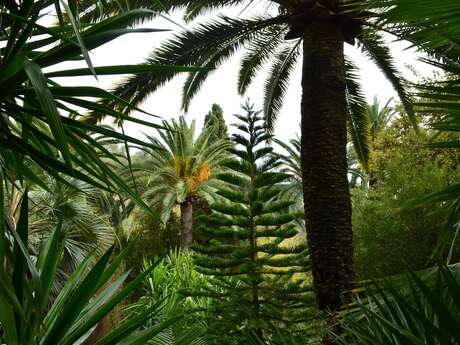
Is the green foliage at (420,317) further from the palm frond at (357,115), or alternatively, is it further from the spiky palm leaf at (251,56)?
the palm frond at (357,115)

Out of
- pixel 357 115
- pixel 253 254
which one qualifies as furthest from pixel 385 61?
pixel 253 254

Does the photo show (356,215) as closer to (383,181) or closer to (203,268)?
(383,181)

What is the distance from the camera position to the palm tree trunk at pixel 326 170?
7758mm

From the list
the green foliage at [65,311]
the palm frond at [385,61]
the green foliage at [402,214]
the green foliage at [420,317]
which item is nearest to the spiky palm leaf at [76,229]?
the palm frond at [385,61]

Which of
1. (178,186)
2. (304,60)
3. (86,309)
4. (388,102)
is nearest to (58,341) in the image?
(86,309)

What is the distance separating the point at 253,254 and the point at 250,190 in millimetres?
1116

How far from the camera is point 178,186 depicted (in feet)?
75.8

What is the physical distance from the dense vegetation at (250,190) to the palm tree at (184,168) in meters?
1.02

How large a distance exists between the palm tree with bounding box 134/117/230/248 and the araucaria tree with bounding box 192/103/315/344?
12477 millimetres

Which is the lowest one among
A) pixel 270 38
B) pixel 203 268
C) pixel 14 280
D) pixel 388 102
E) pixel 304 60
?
pixel 14 280

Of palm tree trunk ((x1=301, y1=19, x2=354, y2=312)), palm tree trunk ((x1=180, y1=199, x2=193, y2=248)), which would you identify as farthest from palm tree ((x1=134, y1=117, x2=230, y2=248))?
palm tree trunk ((x1=301, y1=19, x2=354, y2=312))

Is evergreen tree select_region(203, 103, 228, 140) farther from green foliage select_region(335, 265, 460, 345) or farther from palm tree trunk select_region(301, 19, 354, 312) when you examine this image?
green foliage select_region(335, 265, 460, 345)

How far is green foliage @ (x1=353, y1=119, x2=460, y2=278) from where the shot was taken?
1750cm

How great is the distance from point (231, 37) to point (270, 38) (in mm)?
1433
